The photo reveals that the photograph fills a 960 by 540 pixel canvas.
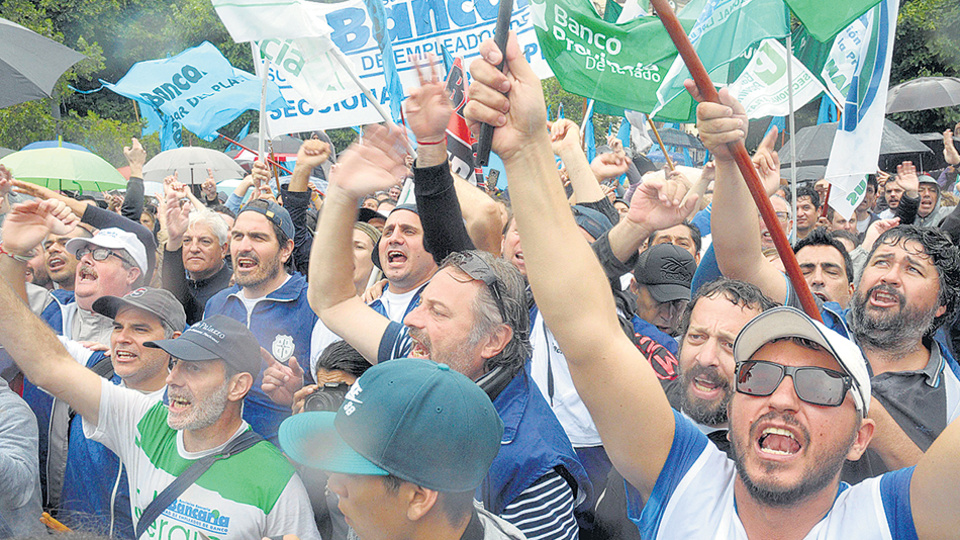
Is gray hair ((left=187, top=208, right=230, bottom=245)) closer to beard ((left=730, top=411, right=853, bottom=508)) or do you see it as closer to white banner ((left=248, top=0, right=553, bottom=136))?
white banner ((left=248, top=0, right=553, bottom=136))

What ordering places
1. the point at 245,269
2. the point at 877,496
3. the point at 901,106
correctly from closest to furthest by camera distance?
the point at 877,496 < the point at 245,269 < the point at 901,106

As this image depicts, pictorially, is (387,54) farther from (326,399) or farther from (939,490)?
(939,490)

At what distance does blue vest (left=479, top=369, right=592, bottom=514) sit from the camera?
2289 mm

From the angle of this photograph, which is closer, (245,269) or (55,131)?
(245,269)

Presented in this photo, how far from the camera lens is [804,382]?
1.86 meters

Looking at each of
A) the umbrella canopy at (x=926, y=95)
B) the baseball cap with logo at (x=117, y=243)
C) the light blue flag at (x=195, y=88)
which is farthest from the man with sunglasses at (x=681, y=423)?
the umbrella canopy at (x=926, y=95)

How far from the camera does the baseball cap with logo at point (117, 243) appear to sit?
4434mm

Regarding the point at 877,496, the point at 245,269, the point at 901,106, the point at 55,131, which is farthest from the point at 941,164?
the point at 55,131

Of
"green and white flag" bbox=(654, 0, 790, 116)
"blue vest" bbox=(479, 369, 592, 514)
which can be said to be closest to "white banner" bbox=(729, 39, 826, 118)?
"green and white flag" bbox=(654, 0, 790, 116)

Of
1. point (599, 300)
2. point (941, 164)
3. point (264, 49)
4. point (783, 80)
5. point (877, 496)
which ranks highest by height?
point (264, 49)

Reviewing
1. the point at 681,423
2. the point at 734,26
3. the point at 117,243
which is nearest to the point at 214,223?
the point at 117,243

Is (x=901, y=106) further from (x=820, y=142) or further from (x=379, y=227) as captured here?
(x=379, y=227)

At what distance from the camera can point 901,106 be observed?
11953 millimetres

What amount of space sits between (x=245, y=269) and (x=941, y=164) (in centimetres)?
1575
